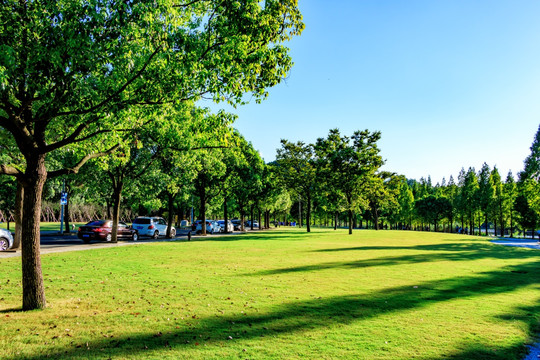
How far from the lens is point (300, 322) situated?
6.14 metres

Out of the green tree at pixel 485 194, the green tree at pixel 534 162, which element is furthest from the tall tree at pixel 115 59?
the green tree at pixel 485 194

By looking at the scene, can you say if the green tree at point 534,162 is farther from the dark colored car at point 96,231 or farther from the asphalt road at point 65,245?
the dark colored car at point 96,231

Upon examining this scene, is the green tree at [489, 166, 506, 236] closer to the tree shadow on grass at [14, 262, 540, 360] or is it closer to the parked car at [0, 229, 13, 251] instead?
the tree shadow on grass at [14, 262, 540, 360]

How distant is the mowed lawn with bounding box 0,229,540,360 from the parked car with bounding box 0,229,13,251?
7.26m

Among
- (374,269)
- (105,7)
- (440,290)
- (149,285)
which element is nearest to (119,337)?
(149,285)

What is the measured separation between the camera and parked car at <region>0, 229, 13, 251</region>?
16.7 m

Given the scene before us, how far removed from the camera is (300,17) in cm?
728

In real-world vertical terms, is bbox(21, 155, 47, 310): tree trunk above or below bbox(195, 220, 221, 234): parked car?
above

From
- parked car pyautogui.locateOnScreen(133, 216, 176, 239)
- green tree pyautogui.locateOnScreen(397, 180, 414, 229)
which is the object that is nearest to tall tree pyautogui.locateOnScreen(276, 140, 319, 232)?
parked car pyautogui.locateOnScreen(133, 216, 176, 239)

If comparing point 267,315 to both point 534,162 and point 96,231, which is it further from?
point 534,162

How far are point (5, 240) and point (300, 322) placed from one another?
1776 centimetres

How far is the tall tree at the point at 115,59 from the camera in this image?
5855 millimetres

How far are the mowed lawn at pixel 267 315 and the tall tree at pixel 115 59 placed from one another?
6.08 ft

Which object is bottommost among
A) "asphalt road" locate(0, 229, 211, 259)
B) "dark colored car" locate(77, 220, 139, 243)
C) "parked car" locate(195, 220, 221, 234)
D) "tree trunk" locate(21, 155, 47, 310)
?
"parked car" locate(195, 220, 221, 234)
